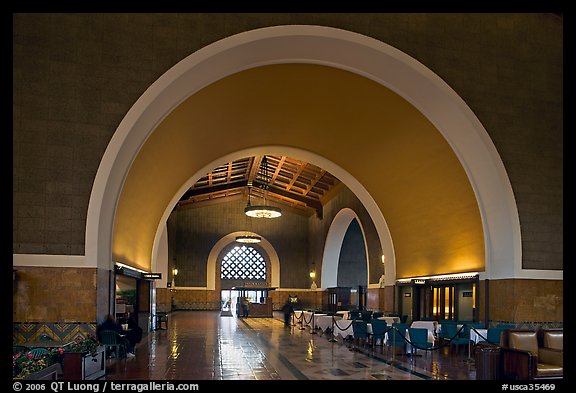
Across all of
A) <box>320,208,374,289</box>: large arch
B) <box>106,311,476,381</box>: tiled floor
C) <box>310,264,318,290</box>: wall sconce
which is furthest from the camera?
<box>310,264,318,290</box>: wall sconce

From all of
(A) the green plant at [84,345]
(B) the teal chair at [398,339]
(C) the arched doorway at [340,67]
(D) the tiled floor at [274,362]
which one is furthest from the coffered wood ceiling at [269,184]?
(A) the green plant at [84,345]

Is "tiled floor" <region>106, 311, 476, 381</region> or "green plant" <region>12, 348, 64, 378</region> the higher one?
"green plant" <region>12, 348, 64, 378</region>

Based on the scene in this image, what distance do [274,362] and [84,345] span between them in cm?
329

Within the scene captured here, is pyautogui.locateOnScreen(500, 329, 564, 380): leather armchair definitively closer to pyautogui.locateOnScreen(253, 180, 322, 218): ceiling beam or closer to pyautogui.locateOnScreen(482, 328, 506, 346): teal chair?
pyautogui.locateOnScreen(482, 328, 506, 346): teal chair

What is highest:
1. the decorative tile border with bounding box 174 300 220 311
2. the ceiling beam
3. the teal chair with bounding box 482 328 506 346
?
the ceiling beam

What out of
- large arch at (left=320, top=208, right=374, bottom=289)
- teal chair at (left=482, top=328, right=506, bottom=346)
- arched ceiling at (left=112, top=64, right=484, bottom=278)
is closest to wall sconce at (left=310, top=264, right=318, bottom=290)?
large arch at (left=320, top=208, right=374, bottom=289)

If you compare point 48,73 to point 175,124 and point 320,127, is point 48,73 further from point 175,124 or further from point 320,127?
point 320,127

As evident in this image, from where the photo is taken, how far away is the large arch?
23.5 metres

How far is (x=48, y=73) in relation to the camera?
881 centimetres

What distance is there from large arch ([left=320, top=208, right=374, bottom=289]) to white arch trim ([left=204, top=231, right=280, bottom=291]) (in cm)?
418

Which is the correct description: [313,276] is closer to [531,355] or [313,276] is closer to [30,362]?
[531,355]

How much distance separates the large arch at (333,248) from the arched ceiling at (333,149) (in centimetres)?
751

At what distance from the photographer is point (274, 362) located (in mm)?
9523
